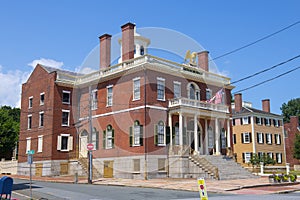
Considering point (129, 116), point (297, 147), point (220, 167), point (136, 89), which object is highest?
A: point (136, 89)

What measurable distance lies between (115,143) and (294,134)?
4006 cm

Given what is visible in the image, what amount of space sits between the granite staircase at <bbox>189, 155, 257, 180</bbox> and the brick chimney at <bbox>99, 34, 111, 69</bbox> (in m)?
12.5

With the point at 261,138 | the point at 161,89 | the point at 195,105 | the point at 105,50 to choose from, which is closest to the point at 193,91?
the point at 195,105

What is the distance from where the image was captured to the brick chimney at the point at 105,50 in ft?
113

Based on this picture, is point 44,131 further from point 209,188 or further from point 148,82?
point 209,188

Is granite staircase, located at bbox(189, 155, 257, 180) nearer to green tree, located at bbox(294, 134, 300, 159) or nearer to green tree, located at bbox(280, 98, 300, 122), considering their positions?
green tree, located at bbox(294, 134, 300, 159)

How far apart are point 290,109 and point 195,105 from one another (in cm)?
6419

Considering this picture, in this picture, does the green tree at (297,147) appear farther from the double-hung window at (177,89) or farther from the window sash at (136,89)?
the window sash at (136,89)

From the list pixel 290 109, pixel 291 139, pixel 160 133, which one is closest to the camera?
pixel 160 133

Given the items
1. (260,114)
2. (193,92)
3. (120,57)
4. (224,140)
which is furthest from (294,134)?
(120,57)

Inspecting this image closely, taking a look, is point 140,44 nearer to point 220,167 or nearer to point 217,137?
point 217,137

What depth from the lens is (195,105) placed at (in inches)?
1214

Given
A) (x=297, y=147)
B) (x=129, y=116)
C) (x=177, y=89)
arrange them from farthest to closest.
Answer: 1. (x=297, y=147)
2. (x=177, y=89)
3. (x=129, y=116)

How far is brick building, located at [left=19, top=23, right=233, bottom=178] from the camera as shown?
1139 inches
